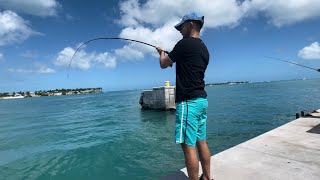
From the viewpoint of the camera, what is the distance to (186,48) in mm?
3840

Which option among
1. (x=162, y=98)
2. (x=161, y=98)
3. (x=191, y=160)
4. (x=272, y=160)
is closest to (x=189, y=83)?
(x=191, y=160)

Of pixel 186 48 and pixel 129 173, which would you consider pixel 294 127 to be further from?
pixel 186 48

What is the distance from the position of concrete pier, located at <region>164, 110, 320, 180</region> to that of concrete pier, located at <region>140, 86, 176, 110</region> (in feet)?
72.7

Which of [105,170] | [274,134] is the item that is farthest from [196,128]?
[105,170]

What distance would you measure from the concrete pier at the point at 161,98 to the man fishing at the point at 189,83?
82.5 ft

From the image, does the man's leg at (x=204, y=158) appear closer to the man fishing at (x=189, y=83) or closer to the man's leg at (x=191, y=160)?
the man fishing at (x=189, y=83)

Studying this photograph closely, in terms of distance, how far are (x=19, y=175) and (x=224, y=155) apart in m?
7.92

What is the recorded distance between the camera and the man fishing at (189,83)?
12.5ft

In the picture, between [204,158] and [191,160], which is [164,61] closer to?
[191,160]

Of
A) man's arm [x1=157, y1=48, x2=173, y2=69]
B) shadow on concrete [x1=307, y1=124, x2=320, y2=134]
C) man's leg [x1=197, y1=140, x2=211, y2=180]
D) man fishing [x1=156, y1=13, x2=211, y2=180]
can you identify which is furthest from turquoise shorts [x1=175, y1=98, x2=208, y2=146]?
shadow on concrete [x1=307, y1=124, x2=320, y2=134]

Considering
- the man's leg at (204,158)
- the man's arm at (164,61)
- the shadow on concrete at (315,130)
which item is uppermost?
the man's arm at (164,61)

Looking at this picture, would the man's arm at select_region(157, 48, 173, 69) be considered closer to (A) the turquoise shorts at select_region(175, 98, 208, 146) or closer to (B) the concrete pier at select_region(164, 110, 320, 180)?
(A) the turquoise shorts at select_region(175, 98, 208, 146)

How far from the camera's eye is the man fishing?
3816 millimetres

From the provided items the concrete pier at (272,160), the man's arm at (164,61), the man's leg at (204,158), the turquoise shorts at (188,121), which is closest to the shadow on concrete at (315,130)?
the concrete pier at (272,160)
